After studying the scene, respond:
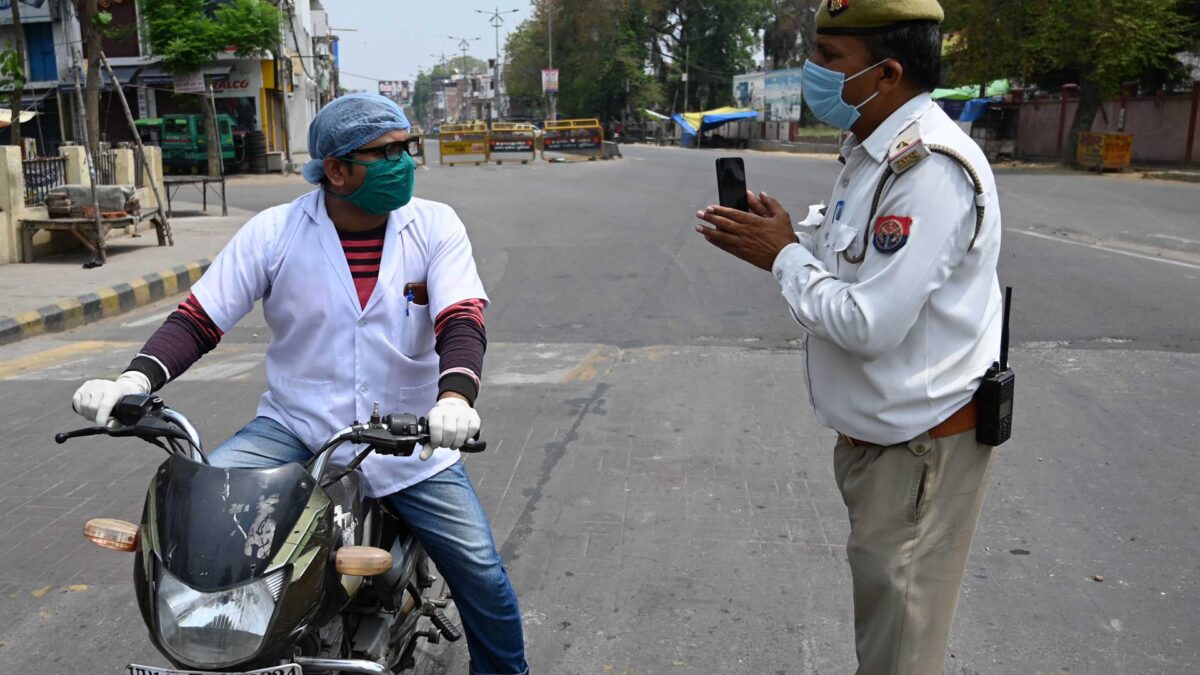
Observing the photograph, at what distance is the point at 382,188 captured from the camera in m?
2.71

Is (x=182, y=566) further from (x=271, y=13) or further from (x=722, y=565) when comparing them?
(x=271, y=13)

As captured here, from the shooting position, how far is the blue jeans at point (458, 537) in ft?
8.85

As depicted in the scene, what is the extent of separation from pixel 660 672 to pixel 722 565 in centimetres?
82

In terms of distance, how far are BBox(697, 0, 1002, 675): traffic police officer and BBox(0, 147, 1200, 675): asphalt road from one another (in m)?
0.12

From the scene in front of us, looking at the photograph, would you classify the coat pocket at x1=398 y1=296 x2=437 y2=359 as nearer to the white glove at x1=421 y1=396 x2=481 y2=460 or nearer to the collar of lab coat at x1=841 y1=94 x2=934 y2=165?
the white glove at x1=421 y1=396 x2=481 y2=460

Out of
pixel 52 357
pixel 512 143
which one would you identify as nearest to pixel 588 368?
pixel 52 357

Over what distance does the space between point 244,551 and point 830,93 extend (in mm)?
1515

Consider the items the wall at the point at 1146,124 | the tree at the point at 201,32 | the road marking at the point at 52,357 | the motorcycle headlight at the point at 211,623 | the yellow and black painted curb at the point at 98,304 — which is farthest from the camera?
the wall at the point at 1146,124

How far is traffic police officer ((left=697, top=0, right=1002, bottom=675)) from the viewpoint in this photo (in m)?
2.09

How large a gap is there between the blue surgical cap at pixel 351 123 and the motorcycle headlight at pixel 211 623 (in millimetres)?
1159

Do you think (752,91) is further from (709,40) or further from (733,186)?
(733,186)

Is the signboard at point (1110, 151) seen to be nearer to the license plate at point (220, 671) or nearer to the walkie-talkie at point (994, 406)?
the walkie-talkie at point (994, 406)

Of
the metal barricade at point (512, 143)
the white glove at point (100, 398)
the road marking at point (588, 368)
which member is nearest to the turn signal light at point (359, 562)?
the white glove at point (100, 398)

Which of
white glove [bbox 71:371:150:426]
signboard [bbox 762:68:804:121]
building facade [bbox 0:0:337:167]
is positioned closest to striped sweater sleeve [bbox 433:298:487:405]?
white glove [bbox 71:371:150:426]
